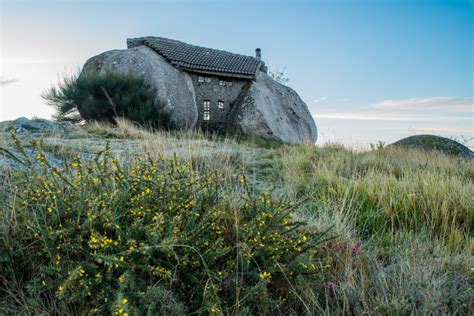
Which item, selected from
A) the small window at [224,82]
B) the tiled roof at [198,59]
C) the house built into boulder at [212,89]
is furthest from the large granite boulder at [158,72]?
the small window at [224,82]

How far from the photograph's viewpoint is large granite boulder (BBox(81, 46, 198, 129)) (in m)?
17.4

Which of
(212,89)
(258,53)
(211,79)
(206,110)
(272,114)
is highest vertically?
(258,53)

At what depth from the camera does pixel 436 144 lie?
54.0 feet

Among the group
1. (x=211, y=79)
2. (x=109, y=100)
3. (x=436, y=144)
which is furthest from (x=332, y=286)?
(x=211, y=79)

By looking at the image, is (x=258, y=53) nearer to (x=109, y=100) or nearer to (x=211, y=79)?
(x=211, y=79)

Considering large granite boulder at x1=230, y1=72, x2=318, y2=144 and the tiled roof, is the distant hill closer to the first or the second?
large granite boulder at x1=230, y1=72, x2=318, y2=144

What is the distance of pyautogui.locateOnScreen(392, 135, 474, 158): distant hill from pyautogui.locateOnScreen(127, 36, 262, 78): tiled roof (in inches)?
353

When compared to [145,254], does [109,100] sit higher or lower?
higher

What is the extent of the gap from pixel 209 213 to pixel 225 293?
0.49 meters

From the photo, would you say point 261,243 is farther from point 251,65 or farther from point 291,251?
point 251,65

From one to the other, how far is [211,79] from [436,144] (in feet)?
39.0

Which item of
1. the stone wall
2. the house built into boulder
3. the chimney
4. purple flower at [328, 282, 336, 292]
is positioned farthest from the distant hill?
purple flower at [328, 282, 336, 292]

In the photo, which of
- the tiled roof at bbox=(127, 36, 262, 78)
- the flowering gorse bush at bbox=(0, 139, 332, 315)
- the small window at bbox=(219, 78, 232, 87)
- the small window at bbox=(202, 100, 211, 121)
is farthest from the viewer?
the small window at bbox=(219, 78, 232, 87)

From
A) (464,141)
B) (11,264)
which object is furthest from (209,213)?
(464,141)
